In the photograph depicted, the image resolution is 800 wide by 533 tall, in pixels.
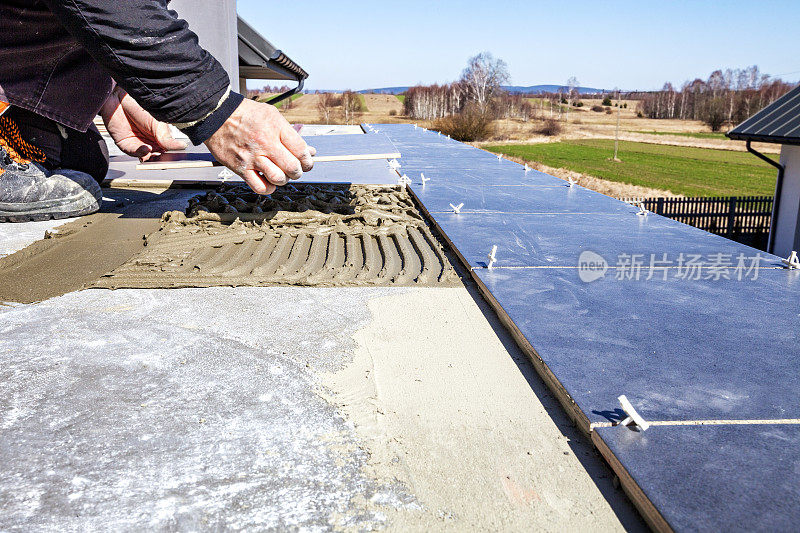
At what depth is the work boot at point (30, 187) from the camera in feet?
11.3

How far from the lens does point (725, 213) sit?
15109mm

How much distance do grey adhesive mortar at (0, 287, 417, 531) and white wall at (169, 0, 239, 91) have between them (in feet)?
24.2

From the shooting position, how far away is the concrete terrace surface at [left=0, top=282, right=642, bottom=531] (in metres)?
1.15

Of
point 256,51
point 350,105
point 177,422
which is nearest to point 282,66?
point 256,51

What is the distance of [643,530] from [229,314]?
150 centimetres

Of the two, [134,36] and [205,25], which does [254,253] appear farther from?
[205,25]

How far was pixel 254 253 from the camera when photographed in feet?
9.36

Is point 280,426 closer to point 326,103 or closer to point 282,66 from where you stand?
point 282,66

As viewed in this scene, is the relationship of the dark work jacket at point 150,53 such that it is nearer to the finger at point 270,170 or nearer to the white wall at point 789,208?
the finger at point 270,170

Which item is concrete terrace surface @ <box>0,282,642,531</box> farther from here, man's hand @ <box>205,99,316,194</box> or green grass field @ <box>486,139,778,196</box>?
green grass field @ <box>486,139,778,196</box>

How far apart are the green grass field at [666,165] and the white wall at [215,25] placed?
22.2m

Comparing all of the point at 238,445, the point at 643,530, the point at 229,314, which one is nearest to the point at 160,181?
the point at 229,314

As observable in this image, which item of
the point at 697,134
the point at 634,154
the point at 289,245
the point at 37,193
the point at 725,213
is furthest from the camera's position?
the point at 697,134

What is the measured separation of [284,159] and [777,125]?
35.4ft
